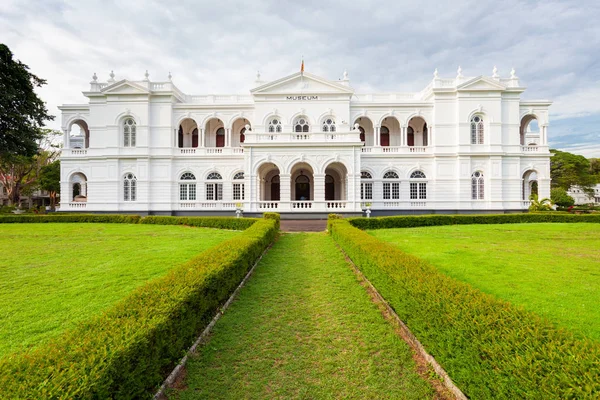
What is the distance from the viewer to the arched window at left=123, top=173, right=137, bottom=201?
2661cm

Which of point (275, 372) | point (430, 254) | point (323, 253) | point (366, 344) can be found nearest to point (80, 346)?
point (275, 372)

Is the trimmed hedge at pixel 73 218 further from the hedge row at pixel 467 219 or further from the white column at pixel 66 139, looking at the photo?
the hedge row at pixel 467 219

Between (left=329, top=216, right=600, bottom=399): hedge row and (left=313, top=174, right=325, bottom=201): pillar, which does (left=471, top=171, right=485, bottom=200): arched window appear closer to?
(left=313, top=174, right=325, bottom=201): pillar

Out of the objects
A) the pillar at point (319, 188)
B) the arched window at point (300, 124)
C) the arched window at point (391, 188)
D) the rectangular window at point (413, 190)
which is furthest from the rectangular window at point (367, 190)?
the arched window at point (300, 124)

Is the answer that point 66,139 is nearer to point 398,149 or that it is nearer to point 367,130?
point 367,130

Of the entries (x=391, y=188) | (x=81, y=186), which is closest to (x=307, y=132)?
(x=391, y=188)

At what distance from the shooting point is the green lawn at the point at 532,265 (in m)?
5.15

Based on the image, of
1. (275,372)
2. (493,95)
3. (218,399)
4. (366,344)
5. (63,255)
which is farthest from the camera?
(493,95)

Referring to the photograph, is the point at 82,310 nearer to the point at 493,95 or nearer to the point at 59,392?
the point at 59,392

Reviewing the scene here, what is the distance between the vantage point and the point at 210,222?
1792 cm

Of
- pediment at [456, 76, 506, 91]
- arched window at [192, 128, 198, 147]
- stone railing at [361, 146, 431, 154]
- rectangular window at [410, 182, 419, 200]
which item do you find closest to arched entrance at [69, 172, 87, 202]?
arched window at [192, 128, 198, 147]

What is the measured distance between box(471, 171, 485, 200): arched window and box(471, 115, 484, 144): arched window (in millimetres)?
2889

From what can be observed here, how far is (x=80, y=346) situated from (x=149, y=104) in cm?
2810

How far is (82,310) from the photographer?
512 cm
